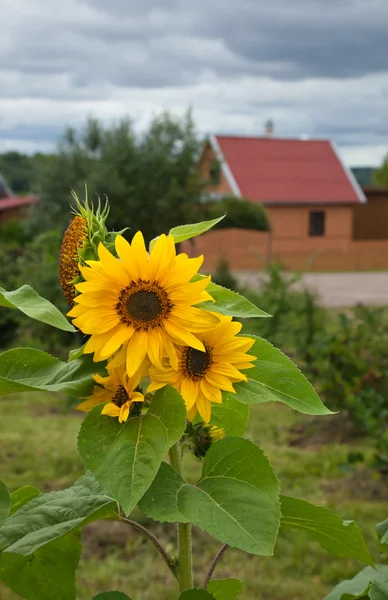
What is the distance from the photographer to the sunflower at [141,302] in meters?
0.92

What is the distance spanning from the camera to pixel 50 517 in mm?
994

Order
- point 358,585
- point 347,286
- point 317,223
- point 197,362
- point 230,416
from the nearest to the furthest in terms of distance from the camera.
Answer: point 197,362
point 230,416
point 358,585
point 347,286
point 317,223

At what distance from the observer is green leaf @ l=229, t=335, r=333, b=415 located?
948 millimetres

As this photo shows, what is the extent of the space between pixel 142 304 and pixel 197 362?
0.34 ft

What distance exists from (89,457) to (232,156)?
82.0 feet

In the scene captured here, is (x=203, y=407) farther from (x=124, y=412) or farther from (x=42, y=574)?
(x=42, y=574)

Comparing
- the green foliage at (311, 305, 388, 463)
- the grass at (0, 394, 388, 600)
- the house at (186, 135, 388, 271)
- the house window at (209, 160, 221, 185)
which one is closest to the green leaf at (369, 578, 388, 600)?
the grass at (0, 394, 388, 600)

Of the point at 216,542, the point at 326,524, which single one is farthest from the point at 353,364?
the point at 326,524

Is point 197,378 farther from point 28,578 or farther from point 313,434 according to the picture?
point 313,434

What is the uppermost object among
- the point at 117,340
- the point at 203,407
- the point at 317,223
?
the point at 117,340

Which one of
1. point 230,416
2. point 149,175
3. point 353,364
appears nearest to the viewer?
point 230,416

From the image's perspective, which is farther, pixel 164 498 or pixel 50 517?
pixel 50 517

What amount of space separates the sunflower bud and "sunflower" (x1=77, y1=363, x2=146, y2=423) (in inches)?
5.1

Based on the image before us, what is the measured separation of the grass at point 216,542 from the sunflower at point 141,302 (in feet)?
9.79
